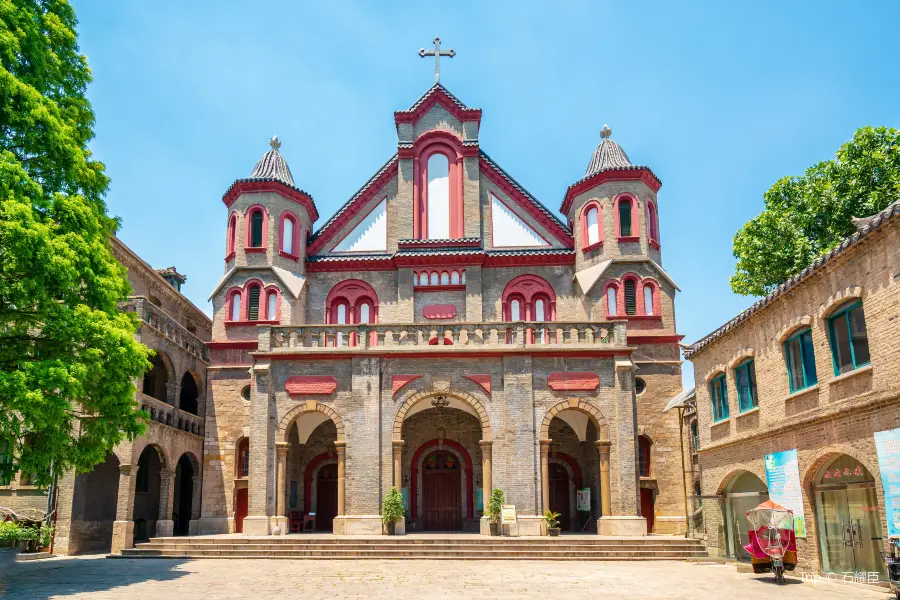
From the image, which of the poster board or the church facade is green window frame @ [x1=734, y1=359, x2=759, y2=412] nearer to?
the church facade

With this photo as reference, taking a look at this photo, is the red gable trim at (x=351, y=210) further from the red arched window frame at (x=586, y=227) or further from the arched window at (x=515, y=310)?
the red arched window frame at (x=586, y=227)

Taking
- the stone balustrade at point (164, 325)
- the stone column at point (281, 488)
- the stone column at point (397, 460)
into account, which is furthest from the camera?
the stone balustrade at point (164, 325)

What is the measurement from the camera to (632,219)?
103 feet

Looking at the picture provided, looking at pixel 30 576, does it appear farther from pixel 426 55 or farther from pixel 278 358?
pixel 426 55

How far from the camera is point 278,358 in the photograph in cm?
2592

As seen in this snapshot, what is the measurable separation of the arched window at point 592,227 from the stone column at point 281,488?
1508 centimetres

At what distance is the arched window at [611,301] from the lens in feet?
100

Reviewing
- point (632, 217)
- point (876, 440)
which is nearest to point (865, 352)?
point (876, 440)

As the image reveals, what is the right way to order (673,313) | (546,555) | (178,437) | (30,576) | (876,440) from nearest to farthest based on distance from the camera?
1. (876,440)
2. (30,576)
3. (546,555)
4. (178,437)
5. (673,313)

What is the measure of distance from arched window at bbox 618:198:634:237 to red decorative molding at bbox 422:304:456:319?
7829 millimetres

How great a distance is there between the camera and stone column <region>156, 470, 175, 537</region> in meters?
26.5

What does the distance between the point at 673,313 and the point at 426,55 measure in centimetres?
1687

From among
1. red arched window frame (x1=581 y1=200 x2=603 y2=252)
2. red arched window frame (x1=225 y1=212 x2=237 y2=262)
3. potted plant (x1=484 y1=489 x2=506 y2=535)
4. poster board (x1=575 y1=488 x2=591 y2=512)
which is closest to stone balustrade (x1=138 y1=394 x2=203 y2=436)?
red arched window frame (x1=225 y1=212 x2=237 y2=262)

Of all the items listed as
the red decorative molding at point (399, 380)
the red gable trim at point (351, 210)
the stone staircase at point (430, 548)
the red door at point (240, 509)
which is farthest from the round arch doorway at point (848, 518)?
the red gable trim at point (351, 210)
